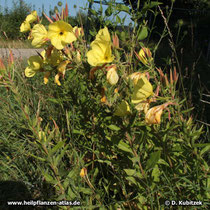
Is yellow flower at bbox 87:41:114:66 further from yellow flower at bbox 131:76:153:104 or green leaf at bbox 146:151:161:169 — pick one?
green leaf at bbox 146:151:161:169

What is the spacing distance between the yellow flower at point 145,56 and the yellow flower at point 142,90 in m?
0.26

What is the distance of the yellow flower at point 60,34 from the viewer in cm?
95

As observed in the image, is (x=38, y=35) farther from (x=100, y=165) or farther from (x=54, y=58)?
(x=100, y=165)

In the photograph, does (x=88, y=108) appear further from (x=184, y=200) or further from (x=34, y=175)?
(x=184, y=200)

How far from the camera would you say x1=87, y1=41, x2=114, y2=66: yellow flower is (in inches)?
36.6

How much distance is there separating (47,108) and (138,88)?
1.32 metres

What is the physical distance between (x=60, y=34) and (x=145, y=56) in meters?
0.42

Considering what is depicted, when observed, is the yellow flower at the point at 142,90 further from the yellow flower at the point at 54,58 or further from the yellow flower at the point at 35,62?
the yellow flower at the point at 35,62

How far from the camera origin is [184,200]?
43.9 inches

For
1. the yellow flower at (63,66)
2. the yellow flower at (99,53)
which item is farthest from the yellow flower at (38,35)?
the yellow flower at (99,53)

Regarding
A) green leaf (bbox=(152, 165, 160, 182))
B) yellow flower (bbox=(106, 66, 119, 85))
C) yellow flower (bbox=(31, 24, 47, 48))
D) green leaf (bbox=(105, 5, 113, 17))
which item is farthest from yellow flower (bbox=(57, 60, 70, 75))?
green leaf (bbox=(105, 5, 113, 17))

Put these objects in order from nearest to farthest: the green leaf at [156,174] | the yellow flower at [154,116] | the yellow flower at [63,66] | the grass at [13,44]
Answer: the yellow flower at [154,116], the yellow flower at [63,66], the green leaf at [156,174], the grass at [13,44]

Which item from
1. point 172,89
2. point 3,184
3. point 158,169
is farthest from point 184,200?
point 3,184

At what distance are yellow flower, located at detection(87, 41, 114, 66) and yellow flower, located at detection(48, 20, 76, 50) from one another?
105 mm
